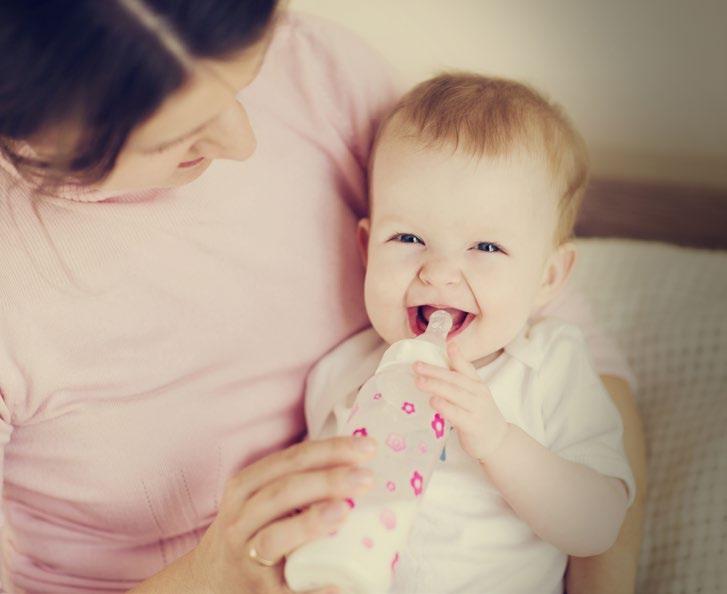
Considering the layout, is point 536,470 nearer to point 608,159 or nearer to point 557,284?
point 557,284

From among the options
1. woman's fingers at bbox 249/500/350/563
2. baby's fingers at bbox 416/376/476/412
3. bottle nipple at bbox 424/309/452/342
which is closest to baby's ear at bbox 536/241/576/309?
bottle nipple at bbox 424/309/452/342

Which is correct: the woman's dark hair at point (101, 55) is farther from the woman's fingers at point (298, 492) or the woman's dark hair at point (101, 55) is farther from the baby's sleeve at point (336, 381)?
the baby's sleeve at point (336, 381)

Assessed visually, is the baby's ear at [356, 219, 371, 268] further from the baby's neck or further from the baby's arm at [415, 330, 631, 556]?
the baby's arm at [415, 330, 631, 556]

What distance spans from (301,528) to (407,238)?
0.46 meters

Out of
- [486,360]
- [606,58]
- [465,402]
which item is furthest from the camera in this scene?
[606,58]

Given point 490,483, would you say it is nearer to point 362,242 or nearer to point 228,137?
point 362,242

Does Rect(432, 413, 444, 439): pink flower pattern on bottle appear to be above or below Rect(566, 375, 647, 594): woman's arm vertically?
above

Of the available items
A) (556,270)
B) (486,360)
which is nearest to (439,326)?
(486,360)

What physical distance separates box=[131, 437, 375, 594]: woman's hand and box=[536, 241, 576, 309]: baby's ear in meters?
0.50

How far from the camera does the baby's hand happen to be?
880 millimetres

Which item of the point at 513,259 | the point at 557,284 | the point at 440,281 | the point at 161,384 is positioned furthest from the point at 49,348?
the point at 557,284

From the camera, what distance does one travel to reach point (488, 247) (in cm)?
108

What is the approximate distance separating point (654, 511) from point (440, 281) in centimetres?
51

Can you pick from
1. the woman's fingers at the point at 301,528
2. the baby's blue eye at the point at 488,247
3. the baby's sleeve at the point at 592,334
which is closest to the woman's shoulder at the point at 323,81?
the baby's blue eye at the point at 488,247
